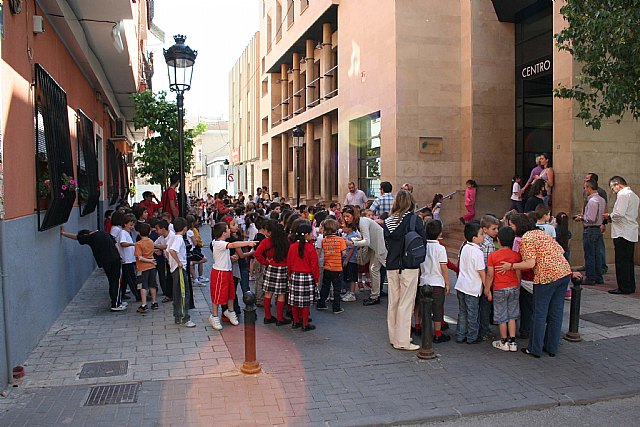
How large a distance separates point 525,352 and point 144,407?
4378mm

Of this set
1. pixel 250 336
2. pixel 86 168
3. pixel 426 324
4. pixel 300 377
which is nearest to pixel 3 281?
pixel 250 336

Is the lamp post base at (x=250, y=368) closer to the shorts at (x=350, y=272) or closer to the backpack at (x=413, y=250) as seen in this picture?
the backpack at (x=413, y=250)

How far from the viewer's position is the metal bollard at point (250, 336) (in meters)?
5.86

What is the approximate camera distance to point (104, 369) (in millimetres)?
6121

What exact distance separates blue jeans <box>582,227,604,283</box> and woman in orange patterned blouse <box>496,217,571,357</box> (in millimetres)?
4364

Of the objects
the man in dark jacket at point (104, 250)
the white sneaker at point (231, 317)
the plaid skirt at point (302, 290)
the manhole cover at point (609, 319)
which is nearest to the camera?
the plaid skirt at point (302, 290)

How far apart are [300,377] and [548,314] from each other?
3.05m

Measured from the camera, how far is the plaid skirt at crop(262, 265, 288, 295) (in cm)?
782

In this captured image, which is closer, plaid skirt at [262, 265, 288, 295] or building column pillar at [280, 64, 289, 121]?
plaid skirt at [262, 265, 288, 295]

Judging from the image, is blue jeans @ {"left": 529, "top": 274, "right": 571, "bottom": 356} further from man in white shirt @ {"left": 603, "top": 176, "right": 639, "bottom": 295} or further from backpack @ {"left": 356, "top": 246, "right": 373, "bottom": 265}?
man in white shirt @ {"left": 603, "top": 176, "right": 639, "bottom": 295}

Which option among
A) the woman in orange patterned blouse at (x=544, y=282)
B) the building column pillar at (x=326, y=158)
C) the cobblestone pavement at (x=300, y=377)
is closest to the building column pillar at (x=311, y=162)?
the building column pillar at (x=326, y=158)

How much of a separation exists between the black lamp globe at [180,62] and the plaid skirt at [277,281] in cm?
390

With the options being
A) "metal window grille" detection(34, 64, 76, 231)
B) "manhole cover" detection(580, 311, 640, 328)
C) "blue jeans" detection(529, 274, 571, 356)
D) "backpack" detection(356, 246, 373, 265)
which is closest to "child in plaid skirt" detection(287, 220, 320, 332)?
"backpack" detection(356, 246, 373, 265)

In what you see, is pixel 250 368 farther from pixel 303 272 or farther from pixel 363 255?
pixel 363 255
